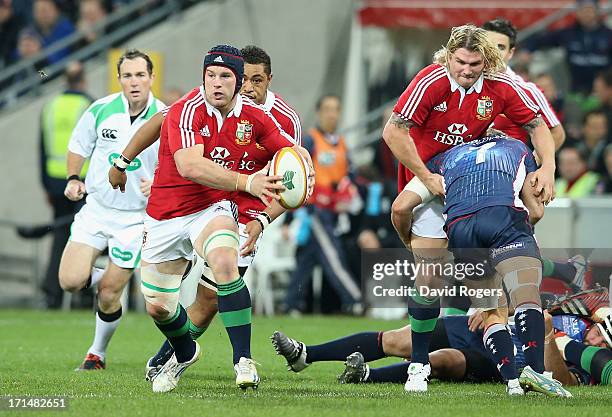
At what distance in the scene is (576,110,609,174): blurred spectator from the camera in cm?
1622

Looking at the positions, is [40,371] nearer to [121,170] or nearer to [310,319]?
[121,170]

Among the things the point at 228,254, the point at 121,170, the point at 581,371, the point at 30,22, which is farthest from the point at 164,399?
the point at 30,22

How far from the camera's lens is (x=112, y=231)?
10.8 metres

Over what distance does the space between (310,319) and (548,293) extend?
6.60m

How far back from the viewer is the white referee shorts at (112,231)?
10.6 metres

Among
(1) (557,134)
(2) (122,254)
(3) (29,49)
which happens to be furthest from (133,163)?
(3) (29,49)

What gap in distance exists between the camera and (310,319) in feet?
53.1

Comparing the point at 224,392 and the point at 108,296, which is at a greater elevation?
the point at 108,296

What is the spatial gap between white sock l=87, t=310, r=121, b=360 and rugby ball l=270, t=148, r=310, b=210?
2.88m

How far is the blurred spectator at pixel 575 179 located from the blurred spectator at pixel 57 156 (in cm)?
597

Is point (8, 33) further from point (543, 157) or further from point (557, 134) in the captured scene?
point (543, 157)

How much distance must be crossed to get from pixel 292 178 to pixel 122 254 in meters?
2.87

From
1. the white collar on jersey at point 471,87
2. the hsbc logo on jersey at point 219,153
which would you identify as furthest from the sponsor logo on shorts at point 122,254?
the white collar on jersey at point 471,87

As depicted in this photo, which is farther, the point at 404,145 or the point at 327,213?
the point at 327,213
